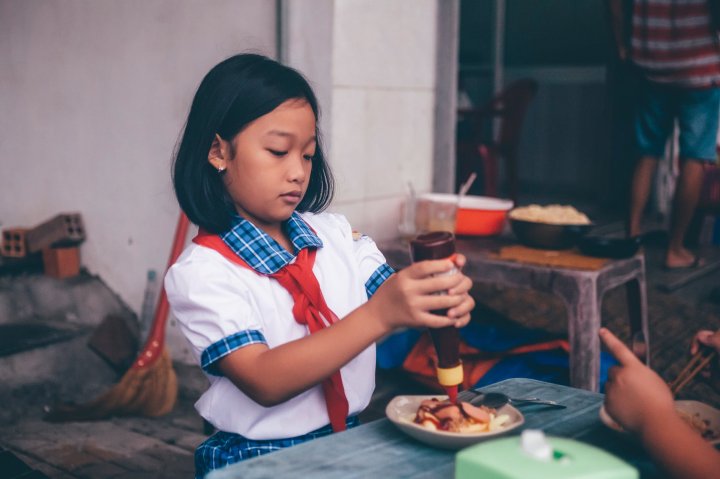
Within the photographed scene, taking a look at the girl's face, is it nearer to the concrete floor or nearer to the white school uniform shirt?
the white school uniform shirt

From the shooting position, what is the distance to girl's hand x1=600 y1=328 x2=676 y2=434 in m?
1.14

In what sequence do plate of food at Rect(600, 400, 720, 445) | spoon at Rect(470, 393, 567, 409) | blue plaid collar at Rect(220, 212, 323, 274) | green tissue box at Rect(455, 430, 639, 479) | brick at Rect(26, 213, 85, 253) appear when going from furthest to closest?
brick at Rect(26, 213, 85, 253), blue plaid collar at Rect(220, 212, 323, 274), spoon at Rect(470, 393, 567, 409), plate of food at Rect(600, 400, 720, 445), green tissue box at Rect(455, 430, 639, 479)

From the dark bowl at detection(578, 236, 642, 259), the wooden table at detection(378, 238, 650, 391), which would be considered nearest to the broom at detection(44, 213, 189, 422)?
the wooden table at detection(378, 238, 650, 391)

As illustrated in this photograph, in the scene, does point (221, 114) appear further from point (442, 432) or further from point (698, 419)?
point (698, 419)

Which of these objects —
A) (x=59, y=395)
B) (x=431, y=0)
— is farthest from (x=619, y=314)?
(x=59, y=395)

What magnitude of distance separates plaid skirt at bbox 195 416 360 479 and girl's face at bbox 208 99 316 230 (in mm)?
469

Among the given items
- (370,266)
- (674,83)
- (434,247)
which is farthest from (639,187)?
(434,247)

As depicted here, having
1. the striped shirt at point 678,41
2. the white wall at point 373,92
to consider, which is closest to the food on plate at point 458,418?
the white wall at point 373,92

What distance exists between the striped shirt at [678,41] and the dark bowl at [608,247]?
198 cm

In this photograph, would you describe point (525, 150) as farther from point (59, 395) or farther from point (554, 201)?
point (59, 395)

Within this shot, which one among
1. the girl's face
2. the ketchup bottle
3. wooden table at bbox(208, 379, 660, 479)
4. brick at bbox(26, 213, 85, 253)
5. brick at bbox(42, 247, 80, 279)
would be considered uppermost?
the girl's face

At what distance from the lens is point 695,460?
1.09 m

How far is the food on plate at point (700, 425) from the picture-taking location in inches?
49.7

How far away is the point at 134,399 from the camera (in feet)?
11.7
